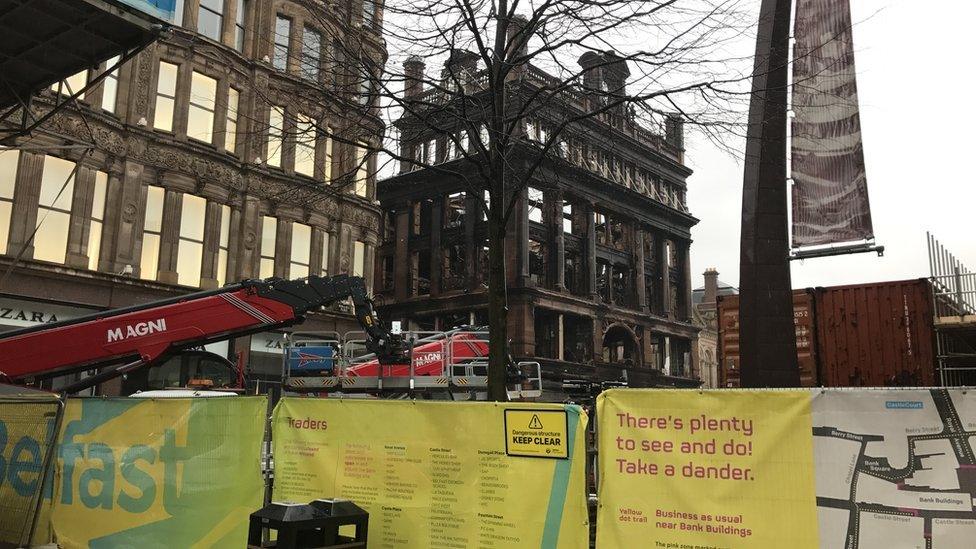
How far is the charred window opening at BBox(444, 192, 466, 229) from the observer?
165ft

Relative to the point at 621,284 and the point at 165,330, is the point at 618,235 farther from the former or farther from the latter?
the point at 165,330

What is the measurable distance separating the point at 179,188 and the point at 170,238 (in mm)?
1837

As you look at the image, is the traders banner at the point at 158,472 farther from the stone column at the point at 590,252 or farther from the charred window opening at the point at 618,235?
the charred window opening at the point at 618,235

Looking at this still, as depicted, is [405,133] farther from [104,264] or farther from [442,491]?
[104,264]

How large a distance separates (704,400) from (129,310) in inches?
464

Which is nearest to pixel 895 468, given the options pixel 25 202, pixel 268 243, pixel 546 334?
pixel 25 202

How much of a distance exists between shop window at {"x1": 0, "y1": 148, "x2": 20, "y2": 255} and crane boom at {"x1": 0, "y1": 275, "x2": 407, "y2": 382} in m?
9.14

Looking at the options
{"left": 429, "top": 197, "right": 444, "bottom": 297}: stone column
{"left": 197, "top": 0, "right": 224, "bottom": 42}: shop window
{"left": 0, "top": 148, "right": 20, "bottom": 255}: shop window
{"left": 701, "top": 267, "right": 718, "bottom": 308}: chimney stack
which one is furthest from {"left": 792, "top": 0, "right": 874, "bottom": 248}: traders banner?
{"left": 701, "top": 267, "right": 718, "bottom": 308}: chimney stack

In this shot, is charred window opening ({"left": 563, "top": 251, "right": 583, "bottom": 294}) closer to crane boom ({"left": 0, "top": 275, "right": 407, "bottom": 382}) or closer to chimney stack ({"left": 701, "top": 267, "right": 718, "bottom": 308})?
chimney stack ({"left": 701, "top": 267, "right": 718, "bottom": 308})

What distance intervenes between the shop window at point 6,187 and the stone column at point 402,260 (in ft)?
101

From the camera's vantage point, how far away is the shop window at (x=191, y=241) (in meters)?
25.5

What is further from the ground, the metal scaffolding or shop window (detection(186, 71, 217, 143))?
shop window (detection(186, 71, 217, 143))

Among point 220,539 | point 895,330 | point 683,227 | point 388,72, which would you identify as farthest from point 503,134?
point 683,227

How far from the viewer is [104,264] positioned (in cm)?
2286
